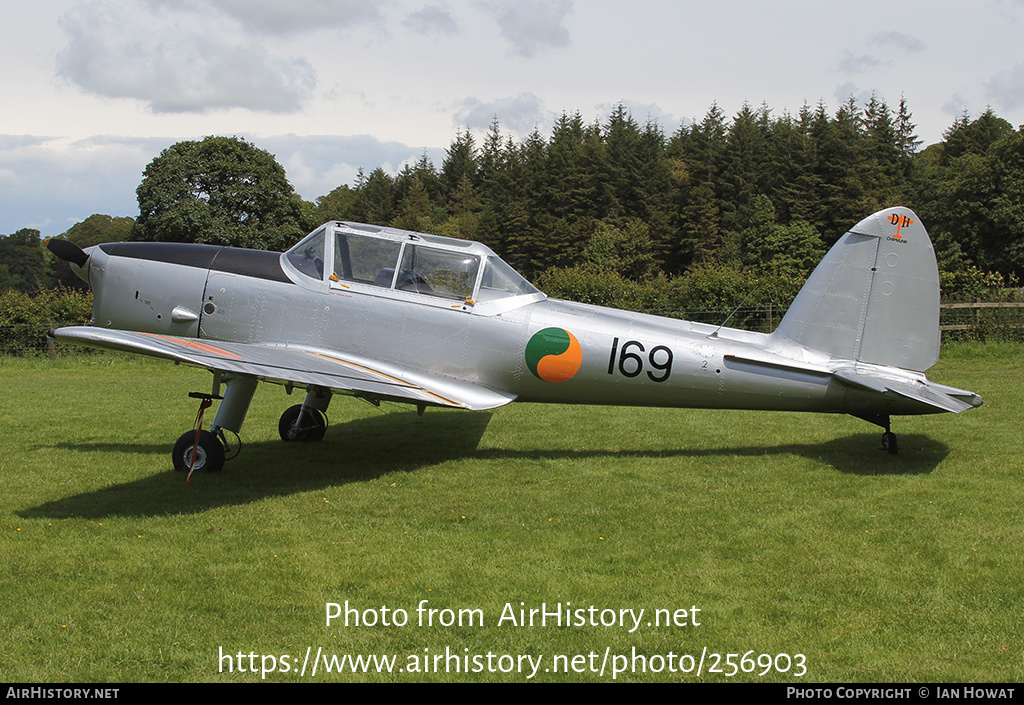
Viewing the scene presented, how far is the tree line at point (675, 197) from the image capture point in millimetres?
37625

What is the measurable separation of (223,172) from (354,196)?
231ft

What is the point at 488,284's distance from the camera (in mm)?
7871

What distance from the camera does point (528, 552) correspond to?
17.0 ft

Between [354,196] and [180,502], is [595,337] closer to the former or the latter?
[180,502]

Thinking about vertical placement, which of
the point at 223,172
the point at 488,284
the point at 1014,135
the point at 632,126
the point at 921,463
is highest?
the point at 632,126

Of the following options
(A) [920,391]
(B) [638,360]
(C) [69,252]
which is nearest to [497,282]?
(B) [638,360]

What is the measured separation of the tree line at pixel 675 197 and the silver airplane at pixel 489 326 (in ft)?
96.6

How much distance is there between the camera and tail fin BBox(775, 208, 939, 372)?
7.38 metres

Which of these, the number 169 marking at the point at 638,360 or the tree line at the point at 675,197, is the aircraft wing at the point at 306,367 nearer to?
the number 169 marking at the point at 638,360

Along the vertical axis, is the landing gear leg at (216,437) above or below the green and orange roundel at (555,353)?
below

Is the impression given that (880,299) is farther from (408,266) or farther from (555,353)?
(408,266)

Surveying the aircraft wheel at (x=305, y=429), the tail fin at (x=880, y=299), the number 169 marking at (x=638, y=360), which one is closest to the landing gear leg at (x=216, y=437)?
the aircraft wheel at (x=305, y=429)

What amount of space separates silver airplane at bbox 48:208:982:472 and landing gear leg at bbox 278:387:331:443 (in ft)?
4.81
